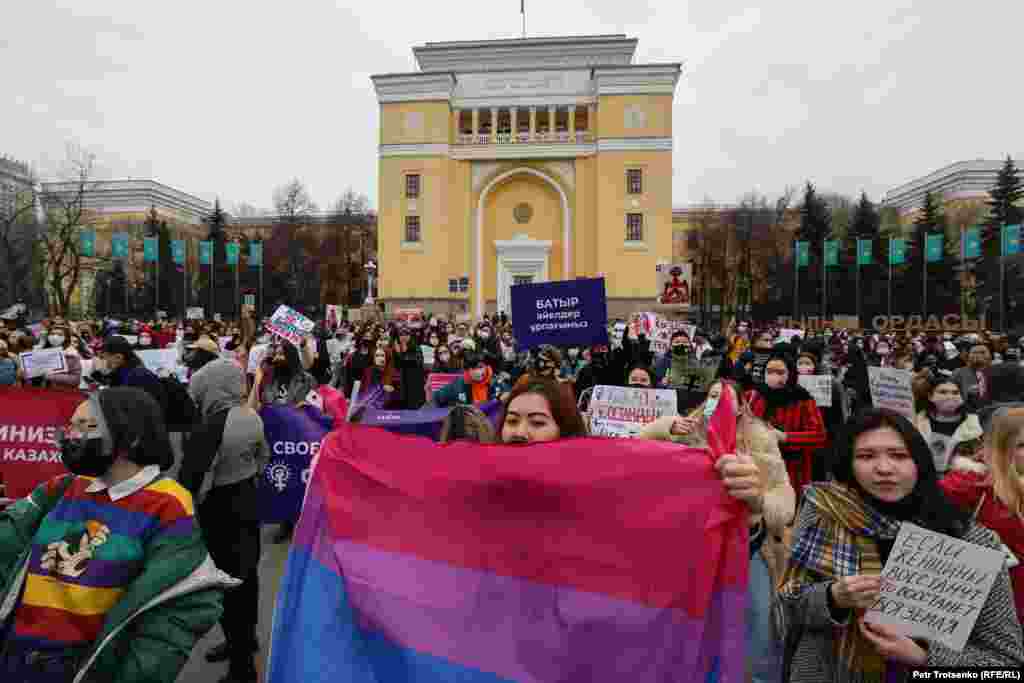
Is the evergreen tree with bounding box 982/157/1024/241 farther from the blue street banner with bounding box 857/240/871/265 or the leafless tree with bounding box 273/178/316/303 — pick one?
the leafless tree with bounding box 273/178/316/303

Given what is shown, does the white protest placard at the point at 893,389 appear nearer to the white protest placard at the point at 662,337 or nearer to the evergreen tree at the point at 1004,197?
the white protest placard at the point at 662,337

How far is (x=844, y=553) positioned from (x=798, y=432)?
14.3 ft

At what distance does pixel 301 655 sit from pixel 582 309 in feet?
22.2

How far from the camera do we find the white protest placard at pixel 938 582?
1.98 m

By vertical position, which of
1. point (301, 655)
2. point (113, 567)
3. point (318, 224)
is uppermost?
point (318, 224)

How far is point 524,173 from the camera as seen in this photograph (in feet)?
162

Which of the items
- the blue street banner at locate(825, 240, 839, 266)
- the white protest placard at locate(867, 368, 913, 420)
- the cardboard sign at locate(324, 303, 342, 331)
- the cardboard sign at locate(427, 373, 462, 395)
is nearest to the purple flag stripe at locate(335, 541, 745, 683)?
the white protest placard at locate(867, 368, 913, 420)

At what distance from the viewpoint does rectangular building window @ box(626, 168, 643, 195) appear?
4700 cm

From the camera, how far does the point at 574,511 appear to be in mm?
2492

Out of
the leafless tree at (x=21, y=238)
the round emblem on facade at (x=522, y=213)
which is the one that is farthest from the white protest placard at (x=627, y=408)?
the round emblem on facade at (x=522, y=213)

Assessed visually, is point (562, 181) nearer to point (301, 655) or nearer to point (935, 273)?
point (935, 273)

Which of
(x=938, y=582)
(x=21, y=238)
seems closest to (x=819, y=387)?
(x=938, y=582)

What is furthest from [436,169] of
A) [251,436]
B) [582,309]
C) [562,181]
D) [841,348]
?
[251,436]

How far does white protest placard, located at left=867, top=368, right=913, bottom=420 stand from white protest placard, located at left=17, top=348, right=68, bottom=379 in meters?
9.28
